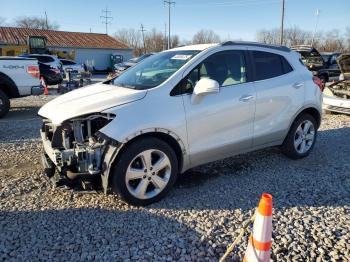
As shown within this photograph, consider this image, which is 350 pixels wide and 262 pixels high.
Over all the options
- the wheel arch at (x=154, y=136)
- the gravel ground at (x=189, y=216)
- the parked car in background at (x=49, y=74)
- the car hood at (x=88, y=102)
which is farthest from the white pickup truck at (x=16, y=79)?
the parked car in background at (x=49, y=74)

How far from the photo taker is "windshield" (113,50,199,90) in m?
4.30

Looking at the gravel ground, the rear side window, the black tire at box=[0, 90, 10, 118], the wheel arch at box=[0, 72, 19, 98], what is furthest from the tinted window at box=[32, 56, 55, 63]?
the rear side window

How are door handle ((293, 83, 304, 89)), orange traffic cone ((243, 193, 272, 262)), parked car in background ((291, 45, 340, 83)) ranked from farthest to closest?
1. parked car in background ((291, 45, 340, 83))
2. door handle ((293, 83, 304, 89))
3. orange traffic cone ((243, 193, 272, 262))

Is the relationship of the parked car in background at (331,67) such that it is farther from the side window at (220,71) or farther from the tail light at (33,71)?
the side window at (220,71)

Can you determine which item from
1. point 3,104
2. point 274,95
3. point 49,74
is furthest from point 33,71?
point 49,74

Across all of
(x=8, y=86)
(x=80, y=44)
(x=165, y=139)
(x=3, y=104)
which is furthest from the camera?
(x=80, y=44)

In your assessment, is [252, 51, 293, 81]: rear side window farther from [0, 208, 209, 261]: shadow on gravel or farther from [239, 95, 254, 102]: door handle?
[0, 208, 209, 261]: shadow on gravel

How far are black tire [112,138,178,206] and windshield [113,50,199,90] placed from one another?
0.72m

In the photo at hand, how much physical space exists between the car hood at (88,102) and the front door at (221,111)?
702 millimetres

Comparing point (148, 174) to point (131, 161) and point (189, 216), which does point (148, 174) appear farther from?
point (189, 216)

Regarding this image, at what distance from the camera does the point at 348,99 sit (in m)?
9.12

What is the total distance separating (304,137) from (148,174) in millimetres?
2970

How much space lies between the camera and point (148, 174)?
3965 millimetres

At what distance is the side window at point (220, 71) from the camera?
4219 mm
